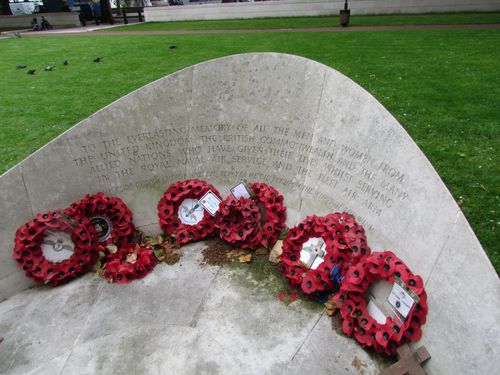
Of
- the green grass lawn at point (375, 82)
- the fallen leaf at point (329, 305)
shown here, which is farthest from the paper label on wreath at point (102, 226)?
the green grass lawn at point (375, 82)

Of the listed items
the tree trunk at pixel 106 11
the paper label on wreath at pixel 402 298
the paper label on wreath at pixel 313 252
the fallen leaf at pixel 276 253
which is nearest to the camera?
the paper label on wreath at pixel 402 298

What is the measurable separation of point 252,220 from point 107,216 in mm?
1503

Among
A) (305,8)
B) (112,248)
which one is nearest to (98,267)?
(112,248)

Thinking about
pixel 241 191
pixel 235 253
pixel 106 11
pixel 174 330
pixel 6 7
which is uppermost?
pixel 6 7

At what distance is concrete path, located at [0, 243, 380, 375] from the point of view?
292 cm

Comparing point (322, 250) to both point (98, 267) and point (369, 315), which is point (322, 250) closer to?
point (369, 315)

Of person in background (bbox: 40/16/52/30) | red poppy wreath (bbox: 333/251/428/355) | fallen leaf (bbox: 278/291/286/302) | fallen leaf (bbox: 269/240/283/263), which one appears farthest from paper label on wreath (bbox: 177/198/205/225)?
person in background (bbox: 40/16/52/30)

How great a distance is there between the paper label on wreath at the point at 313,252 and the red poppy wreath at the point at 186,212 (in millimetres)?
1047

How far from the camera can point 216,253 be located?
4.03m

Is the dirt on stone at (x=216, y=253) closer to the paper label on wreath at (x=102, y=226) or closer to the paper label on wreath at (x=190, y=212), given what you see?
the paper label on wreath at (x=190, y=212)

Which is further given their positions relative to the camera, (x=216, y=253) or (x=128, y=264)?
(x=216, y=253)

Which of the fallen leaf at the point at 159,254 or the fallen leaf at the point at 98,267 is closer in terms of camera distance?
the fallen leaf at the point at 98,267

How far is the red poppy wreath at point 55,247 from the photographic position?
3.66 meters

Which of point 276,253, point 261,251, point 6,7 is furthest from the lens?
point 6,7
